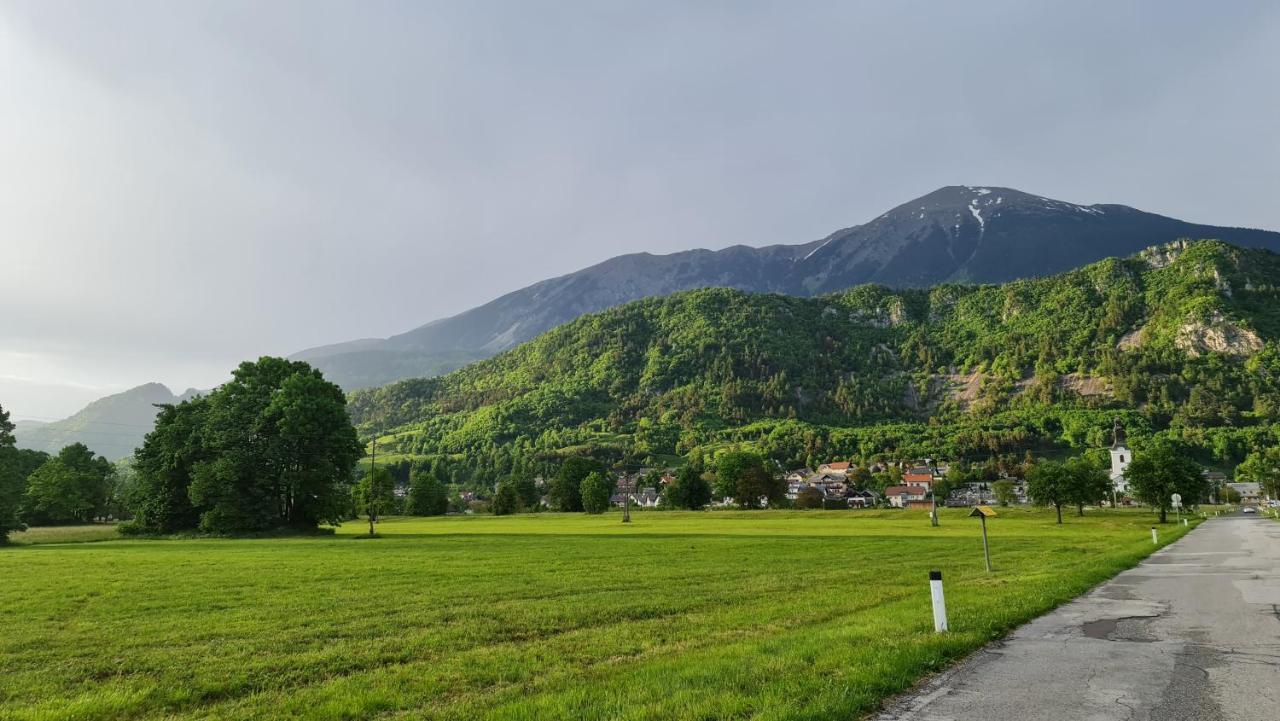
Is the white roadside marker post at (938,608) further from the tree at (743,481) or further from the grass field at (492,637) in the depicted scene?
the tree at (743,481)

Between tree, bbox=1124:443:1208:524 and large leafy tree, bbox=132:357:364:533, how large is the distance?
9530cm

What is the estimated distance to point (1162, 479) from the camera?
83.6 m

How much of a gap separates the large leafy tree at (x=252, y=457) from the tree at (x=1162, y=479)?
9530cm

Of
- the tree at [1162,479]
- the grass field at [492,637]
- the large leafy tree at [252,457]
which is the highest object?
the large leafy tree at [252,457]

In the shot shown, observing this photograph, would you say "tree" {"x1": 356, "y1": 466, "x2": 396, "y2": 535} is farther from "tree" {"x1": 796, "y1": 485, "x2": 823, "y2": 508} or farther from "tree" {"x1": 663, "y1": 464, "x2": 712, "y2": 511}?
"tree" {"x1": 796, "y1": 485, "x2": 823, "y2": 508}

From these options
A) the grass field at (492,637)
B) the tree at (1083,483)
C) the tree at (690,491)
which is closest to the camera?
the grass field at (492,637)

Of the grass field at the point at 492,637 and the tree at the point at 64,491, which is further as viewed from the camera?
the tree at the point at 64,491

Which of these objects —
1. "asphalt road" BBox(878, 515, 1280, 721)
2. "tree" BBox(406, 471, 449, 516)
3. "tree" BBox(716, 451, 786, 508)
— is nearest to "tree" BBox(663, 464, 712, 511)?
"tree" BBox(716, 451, 786, 508)

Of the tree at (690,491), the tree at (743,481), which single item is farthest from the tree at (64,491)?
the tree at (743,481)

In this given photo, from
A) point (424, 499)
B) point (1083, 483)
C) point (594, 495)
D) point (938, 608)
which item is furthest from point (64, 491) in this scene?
point (1083, 483)

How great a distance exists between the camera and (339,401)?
6244 centimetres

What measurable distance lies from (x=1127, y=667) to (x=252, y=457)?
201ft

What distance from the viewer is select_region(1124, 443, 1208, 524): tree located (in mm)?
83125

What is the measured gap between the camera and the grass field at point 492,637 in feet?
28.3
